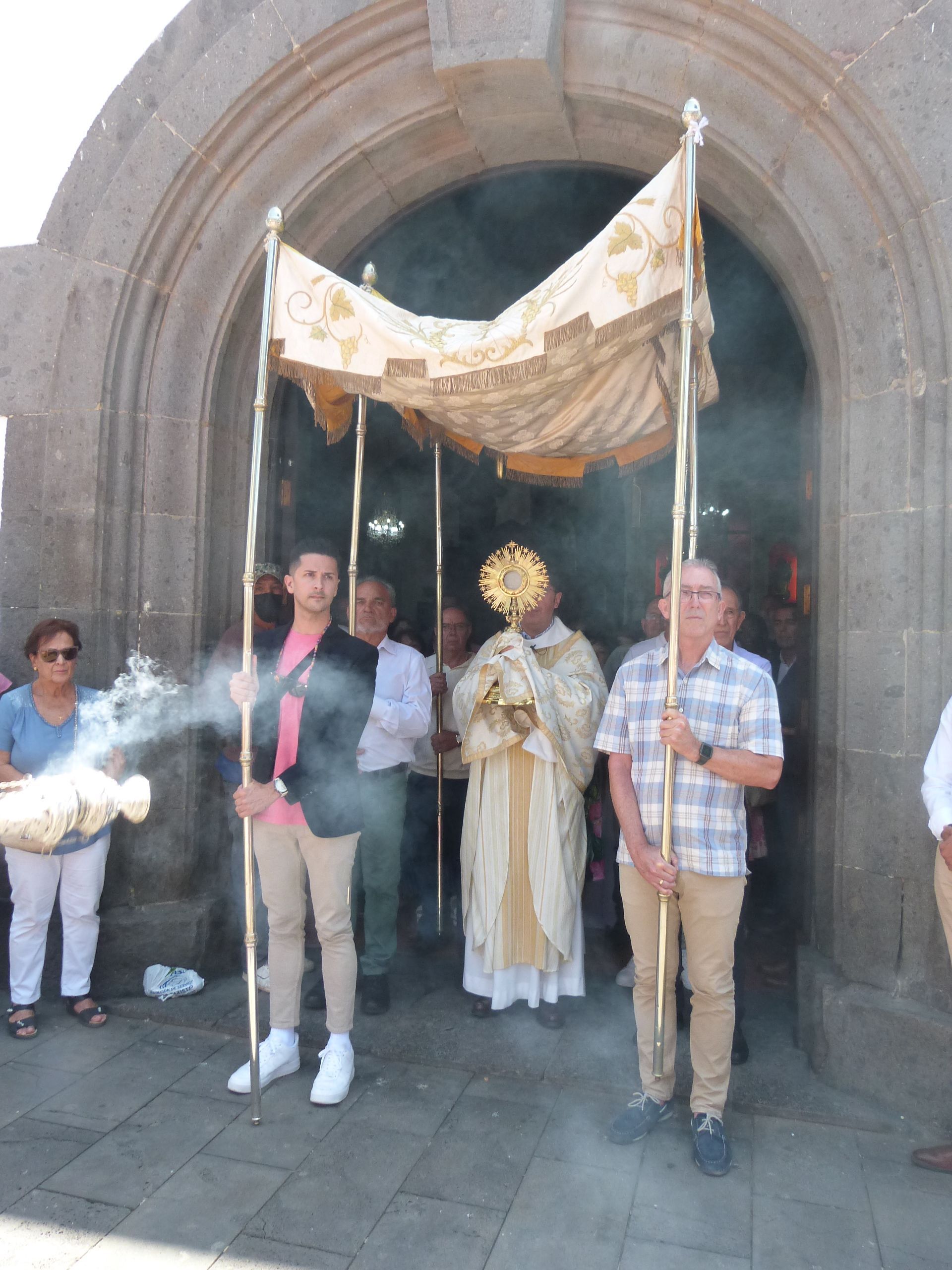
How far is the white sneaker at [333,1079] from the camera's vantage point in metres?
3.14

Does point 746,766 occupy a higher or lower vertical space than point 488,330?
lower

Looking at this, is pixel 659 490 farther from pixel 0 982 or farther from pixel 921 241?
pixel 0 982

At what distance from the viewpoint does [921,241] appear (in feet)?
10.9

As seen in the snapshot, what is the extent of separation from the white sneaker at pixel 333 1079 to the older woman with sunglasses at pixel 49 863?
3.97ft

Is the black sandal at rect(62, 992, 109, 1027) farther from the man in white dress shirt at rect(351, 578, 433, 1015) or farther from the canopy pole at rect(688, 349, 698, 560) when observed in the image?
the canopy pole at rect(688, 349, 698, 560)

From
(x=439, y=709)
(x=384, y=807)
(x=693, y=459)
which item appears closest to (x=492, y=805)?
(x=384, y=807)

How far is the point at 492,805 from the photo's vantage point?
3.93 meters

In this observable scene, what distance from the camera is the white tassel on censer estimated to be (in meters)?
3.41

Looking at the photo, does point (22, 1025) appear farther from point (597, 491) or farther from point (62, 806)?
point (597, 491)

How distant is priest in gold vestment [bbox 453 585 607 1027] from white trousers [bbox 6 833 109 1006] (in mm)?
1654

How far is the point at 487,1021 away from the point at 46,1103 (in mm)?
1729

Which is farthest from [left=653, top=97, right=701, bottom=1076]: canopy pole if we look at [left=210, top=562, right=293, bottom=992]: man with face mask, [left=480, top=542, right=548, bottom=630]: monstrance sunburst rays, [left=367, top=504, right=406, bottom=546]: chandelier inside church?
[left=367, top=504, right=406, bottom=546]: chandelier inside church

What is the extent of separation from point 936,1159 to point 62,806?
334cm

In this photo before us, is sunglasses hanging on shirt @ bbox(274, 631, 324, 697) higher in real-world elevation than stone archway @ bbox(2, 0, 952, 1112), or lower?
lower
